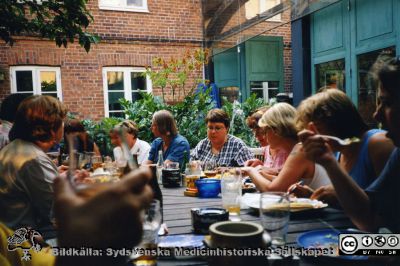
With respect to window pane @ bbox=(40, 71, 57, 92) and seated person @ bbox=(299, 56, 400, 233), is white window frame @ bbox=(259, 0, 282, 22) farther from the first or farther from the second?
seated person @ bbox=(299, 56, 400, 233)

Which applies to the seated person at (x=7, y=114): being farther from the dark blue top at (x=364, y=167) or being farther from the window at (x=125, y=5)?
the window at (x=125, y=5)

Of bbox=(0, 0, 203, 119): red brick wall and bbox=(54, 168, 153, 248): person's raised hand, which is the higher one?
bbox=(0, 0, 203, 119): red brick wall

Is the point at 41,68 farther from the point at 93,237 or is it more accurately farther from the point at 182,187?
the point at 93,237

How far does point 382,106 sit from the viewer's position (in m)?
1.23

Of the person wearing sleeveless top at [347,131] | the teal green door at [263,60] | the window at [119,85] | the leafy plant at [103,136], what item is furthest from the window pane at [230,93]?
the person wearing sleeveless top at [347,131]

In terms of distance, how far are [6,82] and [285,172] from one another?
6.52 m

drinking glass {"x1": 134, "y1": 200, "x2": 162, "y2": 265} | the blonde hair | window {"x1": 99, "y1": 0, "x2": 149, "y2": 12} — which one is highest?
window {"x1": 99, "y1": 0, "x2": 149, "y2": 12}

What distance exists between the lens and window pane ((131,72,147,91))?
25.2ft

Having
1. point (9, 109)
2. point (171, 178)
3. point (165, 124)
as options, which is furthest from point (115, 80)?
point (171, 178)

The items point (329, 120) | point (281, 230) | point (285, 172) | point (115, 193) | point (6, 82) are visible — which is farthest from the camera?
point (6, 82)

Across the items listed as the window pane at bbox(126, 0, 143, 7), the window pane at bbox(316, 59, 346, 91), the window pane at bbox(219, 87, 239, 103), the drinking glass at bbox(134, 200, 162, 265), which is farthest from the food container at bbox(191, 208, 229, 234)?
the window pane at bbox(126, 0, 143, 7)

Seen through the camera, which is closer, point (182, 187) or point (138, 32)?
point (182, 187)

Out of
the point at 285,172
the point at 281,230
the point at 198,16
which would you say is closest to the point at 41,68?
the point at 198,16

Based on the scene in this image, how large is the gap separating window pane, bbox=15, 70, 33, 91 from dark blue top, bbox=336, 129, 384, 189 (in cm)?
689
